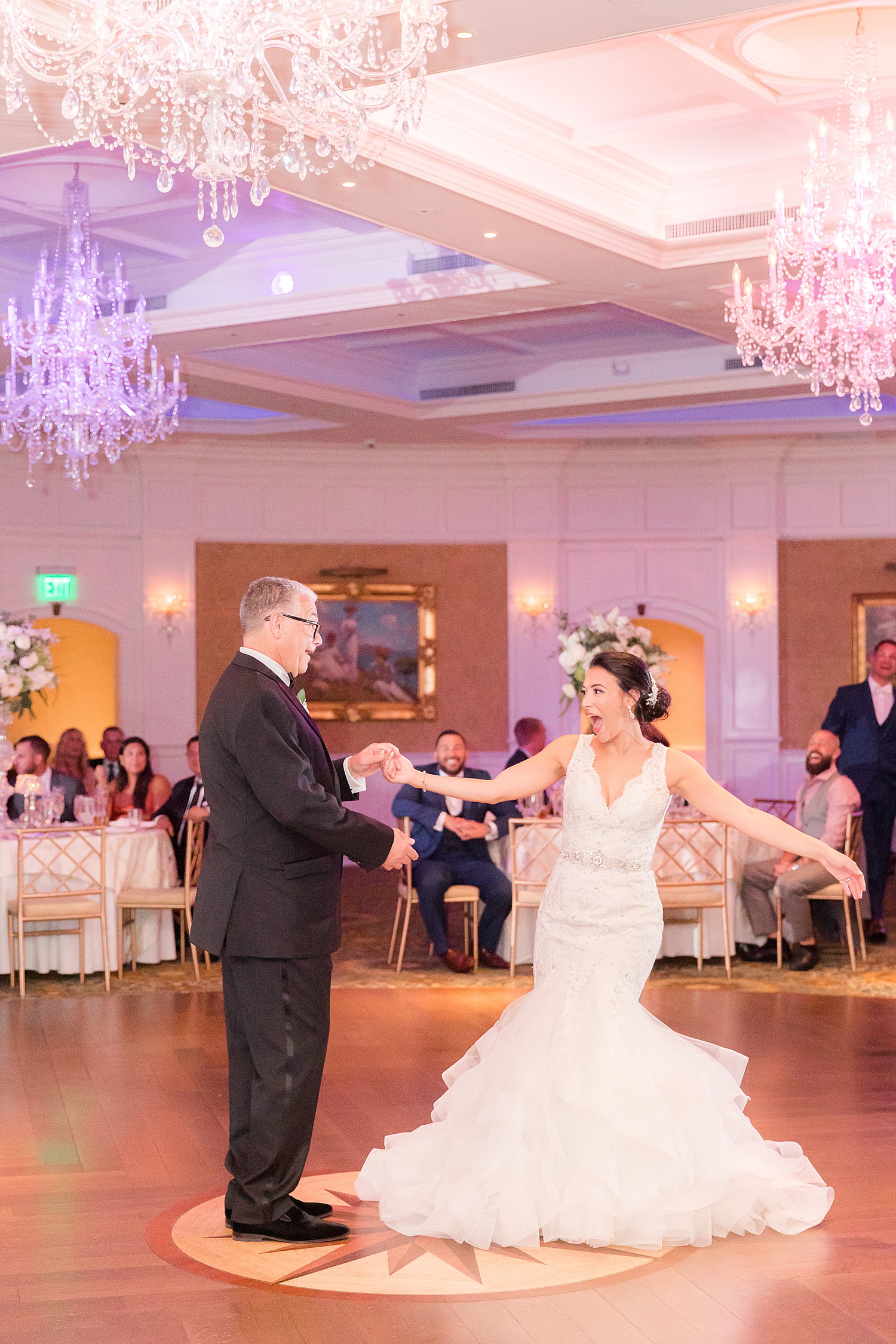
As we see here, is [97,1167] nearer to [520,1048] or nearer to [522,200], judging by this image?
[520,1048]

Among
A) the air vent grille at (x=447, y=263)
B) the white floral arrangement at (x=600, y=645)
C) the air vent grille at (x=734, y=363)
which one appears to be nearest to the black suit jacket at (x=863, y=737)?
the white floral arrangement at (x=600, y=645)

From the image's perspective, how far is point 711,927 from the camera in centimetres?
898

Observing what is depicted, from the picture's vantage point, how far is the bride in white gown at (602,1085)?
4.13 m

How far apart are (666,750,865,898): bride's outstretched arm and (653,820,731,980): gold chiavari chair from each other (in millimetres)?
4074

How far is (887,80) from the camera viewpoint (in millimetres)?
6809

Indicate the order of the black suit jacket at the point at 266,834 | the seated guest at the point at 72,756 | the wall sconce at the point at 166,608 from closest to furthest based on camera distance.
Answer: the black suit jacket at the point at 266,834 → the seated guest at the point at 72,756 → the wall sconce at the point at 166,608

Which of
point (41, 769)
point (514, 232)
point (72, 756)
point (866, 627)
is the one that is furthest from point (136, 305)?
point (866, 627)

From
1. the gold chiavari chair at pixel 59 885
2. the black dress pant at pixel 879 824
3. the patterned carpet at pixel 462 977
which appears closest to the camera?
the patterned carpet at pixel 462 977

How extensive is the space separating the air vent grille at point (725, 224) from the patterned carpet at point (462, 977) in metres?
3.95

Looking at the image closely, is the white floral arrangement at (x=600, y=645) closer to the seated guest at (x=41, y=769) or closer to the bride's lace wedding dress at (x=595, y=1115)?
the seated guest at (x=41, y=769)

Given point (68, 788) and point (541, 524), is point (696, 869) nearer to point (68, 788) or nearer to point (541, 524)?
point (68, 788)

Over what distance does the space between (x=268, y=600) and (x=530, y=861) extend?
15.4ft

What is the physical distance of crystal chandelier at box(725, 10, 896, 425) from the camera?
652 cm

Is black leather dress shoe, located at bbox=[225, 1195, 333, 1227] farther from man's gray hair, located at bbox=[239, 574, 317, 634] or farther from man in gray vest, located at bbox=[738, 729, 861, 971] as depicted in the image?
man in gray vest, located at bbox=[738, 729, 861, 971]
